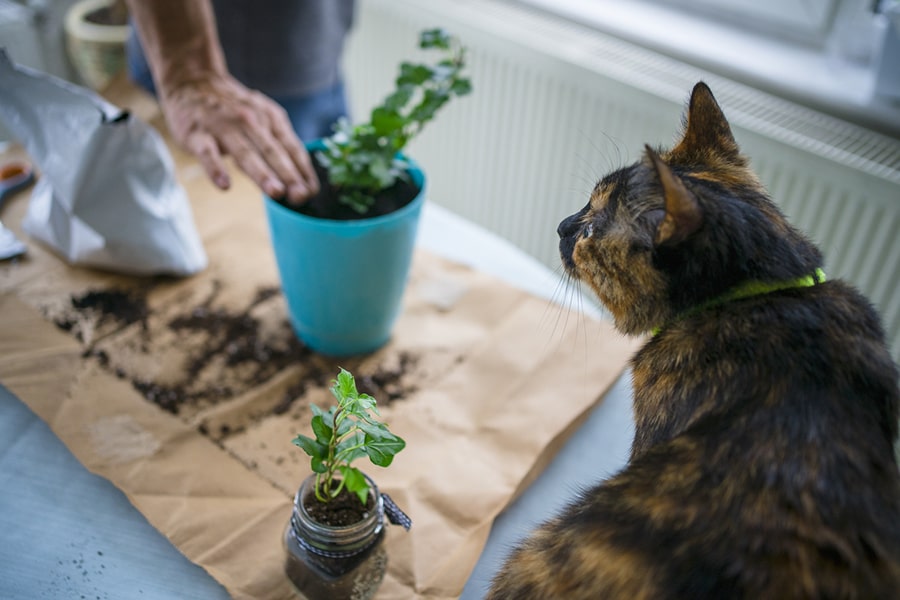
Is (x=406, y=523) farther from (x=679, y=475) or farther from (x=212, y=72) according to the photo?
(x=212, y=72)

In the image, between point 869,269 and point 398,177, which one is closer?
point 398,177

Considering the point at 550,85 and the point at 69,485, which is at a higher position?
the point at 550,85

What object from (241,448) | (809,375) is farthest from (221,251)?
(809,375)

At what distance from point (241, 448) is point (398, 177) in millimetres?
425

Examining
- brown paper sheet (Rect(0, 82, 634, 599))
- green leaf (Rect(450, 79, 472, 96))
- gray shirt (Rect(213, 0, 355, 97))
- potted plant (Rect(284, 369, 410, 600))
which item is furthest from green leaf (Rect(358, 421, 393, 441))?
gray shirt (Rect(213, 0, 355, 97))

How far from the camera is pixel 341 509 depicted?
27.1 inches

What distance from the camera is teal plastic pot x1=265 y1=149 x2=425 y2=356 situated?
912 mm

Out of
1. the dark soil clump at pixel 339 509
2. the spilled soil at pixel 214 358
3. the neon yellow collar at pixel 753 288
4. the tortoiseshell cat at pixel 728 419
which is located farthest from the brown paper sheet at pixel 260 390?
the neon yellow collar at pixel 753 288

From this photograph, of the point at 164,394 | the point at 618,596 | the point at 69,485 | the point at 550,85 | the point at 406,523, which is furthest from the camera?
the point at 550,85

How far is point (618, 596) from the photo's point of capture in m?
0.53

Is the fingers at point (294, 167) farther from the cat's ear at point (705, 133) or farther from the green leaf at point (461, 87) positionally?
the cat's ear at point (705, 133)

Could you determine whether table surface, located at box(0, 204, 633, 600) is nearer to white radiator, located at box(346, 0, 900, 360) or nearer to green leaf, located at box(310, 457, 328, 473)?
green leaf, located at box(310, 457, 328, 473)

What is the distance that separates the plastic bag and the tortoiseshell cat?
2.26 feet

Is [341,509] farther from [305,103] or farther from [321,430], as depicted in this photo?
[305,103]
